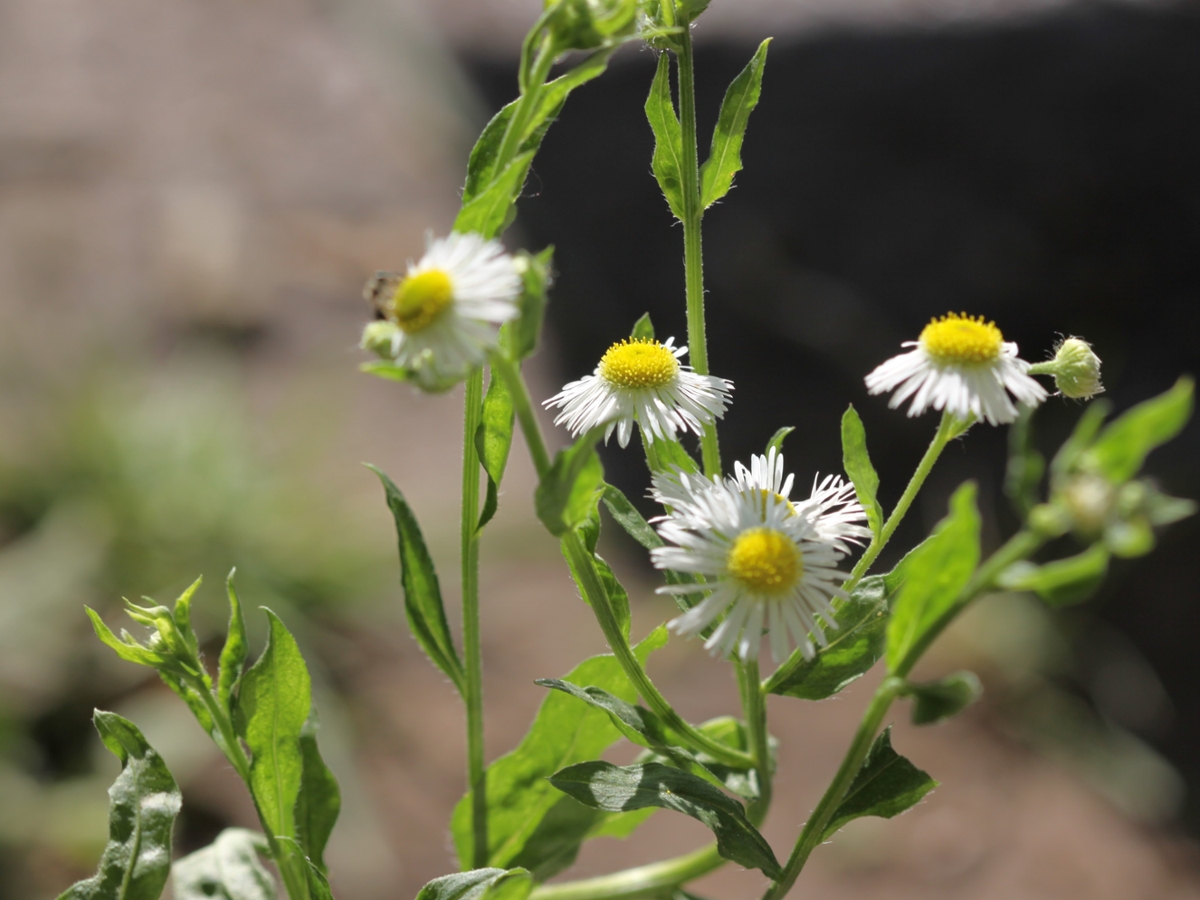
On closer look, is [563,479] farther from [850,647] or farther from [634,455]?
[634,455]

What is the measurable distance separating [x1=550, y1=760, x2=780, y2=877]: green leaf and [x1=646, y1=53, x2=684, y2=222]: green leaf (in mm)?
319

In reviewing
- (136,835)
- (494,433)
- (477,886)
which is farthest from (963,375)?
(136,835)

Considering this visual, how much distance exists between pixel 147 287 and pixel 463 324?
12.4 ft

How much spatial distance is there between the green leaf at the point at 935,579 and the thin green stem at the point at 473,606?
0.75 ft

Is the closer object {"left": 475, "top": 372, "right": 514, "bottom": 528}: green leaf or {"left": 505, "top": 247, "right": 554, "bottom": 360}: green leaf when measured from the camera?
{"left": 505, "top": 247, "right": 554, "bottom": 360}: green leaf

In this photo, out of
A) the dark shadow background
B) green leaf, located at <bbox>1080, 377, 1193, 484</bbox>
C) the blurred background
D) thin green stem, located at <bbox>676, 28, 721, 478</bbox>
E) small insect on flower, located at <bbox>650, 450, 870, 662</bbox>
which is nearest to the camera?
green leaf, located at <bbox>1080, 377, 1193, 484</bbox>

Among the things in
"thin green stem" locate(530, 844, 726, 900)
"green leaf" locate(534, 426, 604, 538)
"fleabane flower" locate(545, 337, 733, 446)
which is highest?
"fleabane flower" locate(545, 337, 733, 446)

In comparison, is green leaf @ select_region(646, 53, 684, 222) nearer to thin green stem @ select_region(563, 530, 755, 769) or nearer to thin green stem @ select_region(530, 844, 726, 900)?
thin green stem @ select_region(563, 530, 755, 769)

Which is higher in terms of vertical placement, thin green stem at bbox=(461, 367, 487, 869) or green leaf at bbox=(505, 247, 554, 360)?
green leaf at bbox=(505, 247, 554, 360)

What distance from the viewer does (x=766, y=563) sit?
0.53 meters

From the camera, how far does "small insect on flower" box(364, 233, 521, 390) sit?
1.46 ft

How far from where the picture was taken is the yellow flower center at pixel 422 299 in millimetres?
454

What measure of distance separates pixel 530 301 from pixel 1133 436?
235mm

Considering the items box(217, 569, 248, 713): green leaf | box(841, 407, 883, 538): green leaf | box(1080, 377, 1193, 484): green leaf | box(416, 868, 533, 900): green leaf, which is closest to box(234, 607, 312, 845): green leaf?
box(217, 569, 248, 713): green leaf
